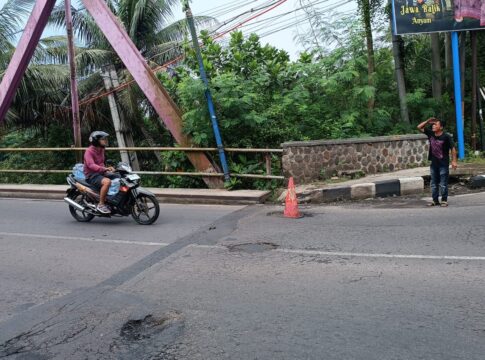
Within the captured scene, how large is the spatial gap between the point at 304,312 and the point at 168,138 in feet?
48.8

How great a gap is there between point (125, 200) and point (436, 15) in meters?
11.1

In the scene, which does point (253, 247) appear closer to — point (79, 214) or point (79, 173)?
point (79, 173)

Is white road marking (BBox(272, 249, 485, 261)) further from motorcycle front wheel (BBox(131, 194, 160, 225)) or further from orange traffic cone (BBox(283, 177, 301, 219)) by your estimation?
motorcycle front wheel (BBox(131, 194, 160, 225))

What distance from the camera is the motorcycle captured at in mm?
8750

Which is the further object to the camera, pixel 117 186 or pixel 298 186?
pixel 298 186

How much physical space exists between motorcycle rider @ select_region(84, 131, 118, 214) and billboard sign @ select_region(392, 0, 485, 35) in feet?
31.9

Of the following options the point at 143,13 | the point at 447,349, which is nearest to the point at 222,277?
the point at 447,349

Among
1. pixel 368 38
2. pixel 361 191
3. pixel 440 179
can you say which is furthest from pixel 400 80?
pixel 440 179

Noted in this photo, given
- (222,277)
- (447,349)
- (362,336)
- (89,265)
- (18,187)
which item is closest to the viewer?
(447,349)

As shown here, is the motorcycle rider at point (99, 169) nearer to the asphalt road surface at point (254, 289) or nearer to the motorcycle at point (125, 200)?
the motorcycle at point (125, 200)

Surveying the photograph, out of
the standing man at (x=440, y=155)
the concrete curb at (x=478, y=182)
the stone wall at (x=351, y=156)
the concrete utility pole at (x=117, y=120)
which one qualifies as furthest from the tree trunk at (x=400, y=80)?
the concrete utility pole at (x=117, y=120)

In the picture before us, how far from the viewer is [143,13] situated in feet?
65.2

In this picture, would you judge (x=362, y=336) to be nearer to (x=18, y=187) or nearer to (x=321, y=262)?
(x=321, y=262)

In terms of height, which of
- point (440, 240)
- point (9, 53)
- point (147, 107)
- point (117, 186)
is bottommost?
point (440, 240)
